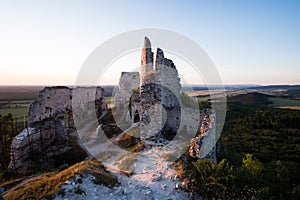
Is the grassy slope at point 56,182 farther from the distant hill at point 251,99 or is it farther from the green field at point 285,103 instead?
the distant hill at point 251,99

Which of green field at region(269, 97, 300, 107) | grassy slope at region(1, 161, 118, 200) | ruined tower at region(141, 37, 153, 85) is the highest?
ruined tower at region(141, 37, 153, 85)

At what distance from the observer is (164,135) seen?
448 inches

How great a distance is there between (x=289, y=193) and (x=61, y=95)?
17.1 m

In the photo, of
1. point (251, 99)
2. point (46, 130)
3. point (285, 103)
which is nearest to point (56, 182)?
point (46, 130)

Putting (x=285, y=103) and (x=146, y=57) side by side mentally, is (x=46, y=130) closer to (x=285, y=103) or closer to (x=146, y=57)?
(x=146, y=57)

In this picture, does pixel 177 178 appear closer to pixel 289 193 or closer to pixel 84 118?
pixel 289 193

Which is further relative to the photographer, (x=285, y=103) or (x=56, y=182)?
(x=285, y=103)

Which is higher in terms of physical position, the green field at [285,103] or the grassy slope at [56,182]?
the grassy slope at [56,182]

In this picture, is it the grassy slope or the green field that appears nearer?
the grassy slope

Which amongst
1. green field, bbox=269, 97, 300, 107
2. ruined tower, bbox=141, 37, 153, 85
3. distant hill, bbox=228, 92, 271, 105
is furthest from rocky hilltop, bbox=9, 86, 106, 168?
green field, bbox=269, 97, 300, 107

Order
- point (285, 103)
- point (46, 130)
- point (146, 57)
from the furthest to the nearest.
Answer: point (285, 103)
point (146, 57)
point (46, 130)

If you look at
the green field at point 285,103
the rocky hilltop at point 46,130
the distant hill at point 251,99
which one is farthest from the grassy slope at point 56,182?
the distant hill at point 251,99

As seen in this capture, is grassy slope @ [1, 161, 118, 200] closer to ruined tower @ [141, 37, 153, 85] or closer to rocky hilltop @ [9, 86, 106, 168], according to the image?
rocky hilltop @ [9, 86, 106, 168]

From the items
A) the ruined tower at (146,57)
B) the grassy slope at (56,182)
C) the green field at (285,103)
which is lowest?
the green field at (285,103)
